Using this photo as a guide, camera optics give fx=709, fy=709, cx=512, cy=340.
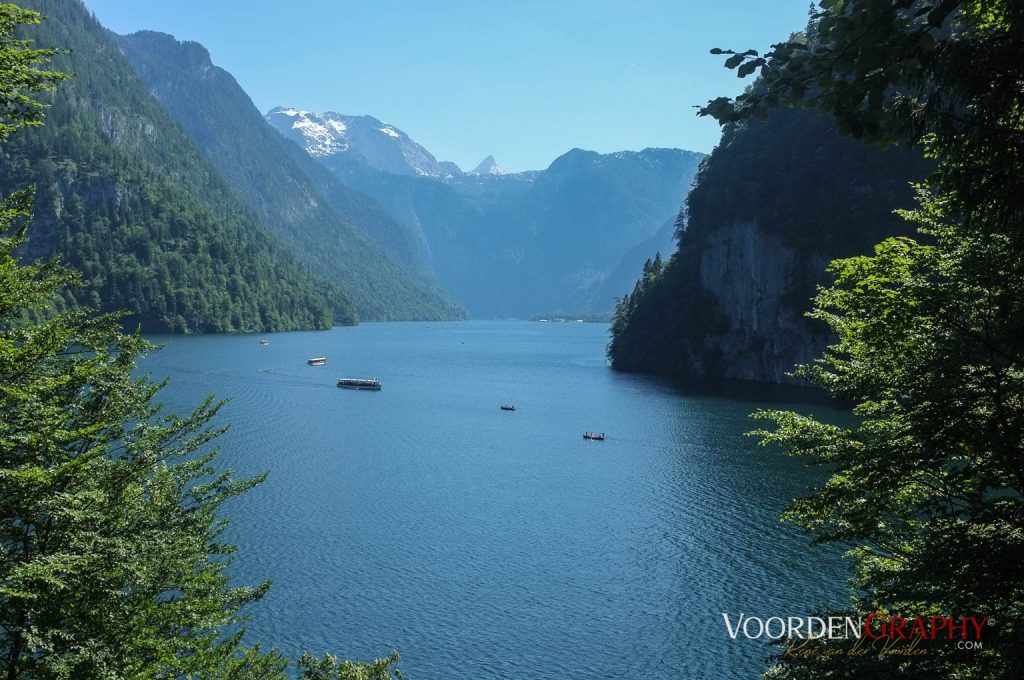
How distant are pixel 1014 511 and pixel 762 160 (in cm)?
15689

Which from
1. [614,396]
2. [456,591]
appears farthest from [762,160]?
[456,591]

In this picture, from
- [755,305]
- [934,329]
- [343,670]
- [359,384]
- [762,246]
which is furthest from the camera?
[755,305]

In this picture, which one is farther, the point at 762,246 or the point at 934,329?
the point at 762,246

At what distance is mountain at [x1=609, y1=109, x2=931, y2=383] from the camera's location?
13425 centimetres

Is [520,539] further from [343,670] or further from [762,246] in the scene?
[762,246]

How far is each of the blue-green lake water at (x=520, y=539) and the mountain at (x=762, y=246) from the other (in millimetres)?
38985

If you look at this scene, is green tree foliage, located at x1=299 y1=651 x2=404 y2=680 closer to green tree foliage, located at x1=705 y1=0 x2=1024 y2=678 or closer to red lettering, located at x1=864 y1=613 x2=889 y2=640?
green tree foliage, located at x1=705 y1=0 x2=1024 y2=678

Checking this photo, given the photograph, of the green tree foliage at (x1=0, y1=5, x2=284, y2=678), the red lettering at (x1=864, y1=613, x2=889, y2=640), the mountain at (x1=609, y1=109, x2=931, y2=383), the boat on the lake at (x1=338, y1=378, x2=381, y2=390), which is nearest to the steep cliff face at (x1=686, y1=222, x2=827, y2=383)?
the mountain at (x1=609, y1=109, x2=931, y2=383)

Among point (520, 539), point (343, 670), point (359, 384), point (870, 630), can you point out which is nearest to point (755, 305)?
point (359, 384)

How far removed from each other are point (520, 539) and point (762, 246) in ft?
363

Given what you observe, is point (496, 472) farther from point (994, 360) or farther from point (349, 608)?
point (994, 360)

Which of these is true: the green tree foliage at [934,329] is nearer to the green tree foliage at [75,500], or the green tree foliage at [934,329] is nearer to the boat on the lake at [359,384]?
the green tree foliage at [75,500]

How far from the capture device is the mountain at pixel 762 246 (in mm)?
134250

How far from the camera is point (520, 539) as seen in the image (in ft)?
183
